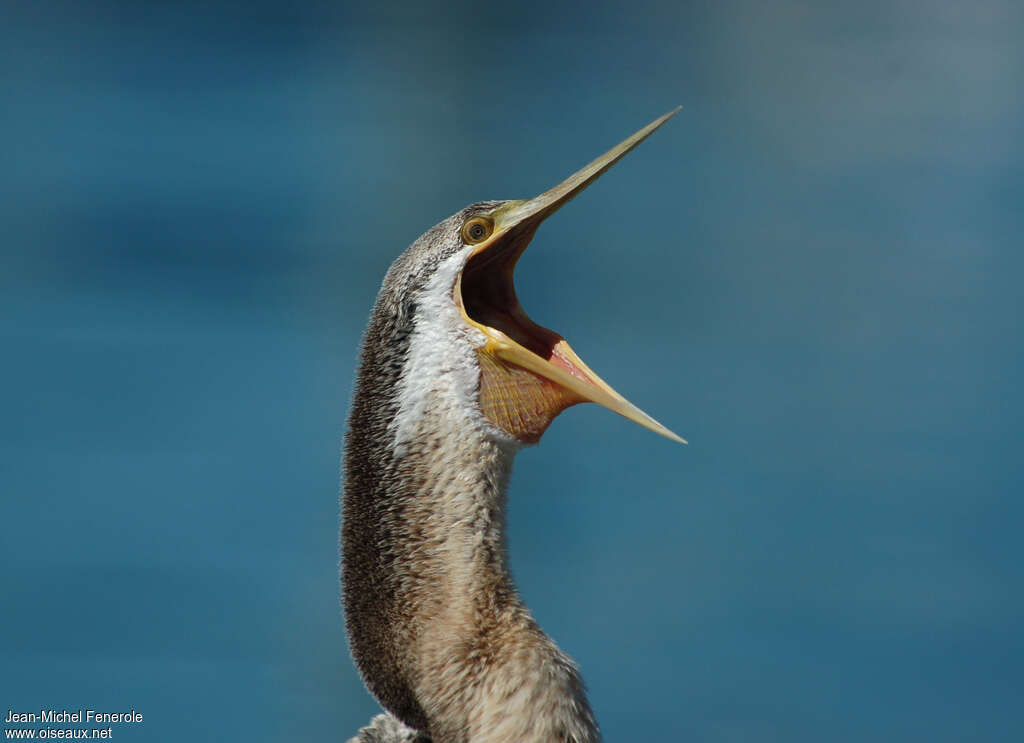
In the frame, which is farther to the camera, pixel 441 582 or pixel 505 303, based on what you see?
pixel 505 303

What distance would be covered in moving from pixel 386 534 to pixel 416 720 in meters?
0.23

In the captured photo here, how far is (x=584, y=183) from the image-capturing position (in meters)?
1.24

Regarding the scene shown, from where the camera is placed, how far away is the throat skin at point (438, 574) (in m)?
1.15

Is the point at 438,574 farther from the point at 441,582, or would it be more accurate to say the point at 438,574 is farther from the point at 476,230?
the point at 476,230

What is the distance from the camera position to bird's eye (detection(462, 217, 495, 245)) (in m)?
1.25

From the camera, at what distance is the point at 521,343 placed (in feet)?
4.26

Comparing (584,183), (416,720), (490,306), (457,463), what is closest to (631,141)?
(584,183)

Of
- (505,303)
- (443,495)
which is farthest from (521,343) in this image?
(443,495)

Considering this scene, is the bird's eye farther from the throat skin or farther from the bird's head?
the throat skin

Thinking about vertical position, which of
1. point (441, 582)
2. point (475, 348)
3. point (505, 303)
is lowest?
point (441, 582)

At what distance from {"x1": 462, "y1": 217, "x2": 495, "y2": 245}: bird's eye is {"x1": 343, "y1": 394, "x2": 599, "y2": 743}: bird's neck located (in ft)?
0.67

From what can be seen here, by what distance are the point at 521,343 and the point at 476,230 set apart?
154 mm

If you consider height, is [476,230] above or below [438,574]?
above

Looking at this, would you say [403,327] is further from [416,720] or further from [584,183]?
[416,720]
